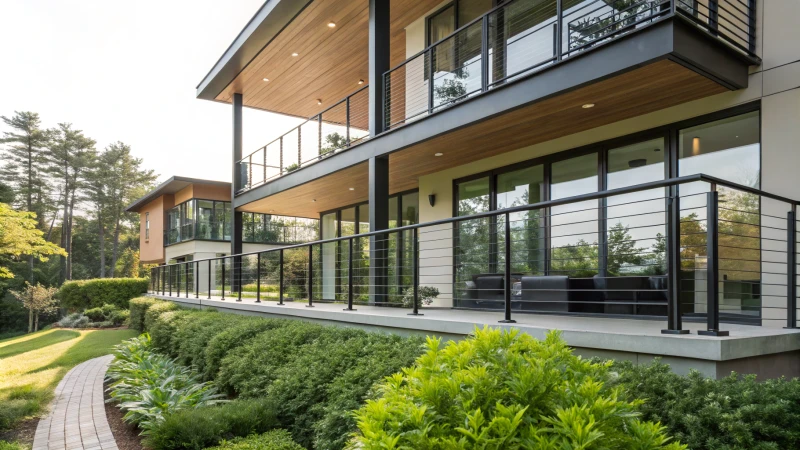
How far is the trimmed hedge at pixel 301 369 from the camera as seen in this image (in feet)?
13.5

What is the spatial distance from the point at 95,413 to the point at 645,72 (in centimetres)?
781

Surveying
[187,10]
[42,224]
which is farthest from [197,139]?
[187,10]

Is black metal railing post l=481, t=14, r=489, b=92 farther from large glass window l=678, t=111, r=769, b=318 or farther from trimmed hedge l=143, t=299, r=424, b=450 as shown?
trimmed hedge l=143, t=299, r=424, b=450

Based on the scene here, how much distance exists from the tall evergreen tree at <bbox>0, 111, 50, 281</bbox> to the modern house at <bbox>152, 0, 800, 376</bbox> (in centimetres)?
3524

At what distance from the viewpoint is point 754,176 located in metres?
5.62

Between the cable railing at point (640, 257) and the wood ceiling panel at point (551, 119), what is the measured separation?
1.06m

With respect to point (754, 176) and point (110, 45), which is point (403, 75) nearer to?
point (754, 176)

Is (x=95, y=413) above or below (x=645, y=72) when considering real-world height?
below

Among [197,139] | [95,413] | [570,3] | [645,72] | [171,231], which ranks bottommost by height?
[95,413]

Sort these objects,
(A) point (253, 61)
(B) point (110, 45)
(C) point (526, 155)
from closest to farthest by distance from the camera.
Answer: (C) point (526, 155)
(A) point (253, 61)
(B) point (110, 45)

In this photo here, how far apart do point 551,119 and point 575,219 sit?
1.52 metres

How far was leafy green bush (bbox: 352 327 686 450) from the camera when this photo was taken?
172 cm

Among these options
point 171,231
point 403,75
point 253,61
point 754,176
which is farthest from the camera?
point 171,231

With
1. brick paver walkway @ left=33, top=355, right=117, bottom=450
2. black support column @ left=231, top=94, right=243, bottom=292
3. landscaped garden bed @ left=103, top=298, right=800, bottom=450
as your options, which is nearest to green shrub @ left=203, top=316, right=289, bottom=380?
brick paver walkway @ left=33, top=355, right=117, bottom=450
